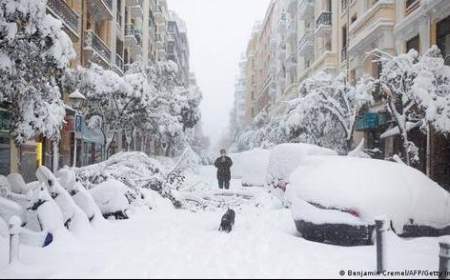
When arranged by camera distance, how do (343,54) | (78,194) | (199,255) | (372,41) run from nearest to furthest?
(199,255), (78,194), (372,41), (343,54)

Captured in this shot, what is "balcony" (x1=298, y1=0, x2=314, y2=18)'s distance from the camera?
3673 centimetres

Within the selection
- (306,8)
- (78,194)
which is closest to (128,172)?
(78,194)

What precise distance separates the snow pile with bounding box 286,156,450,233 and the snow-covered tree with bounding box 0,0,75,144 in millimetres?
4699

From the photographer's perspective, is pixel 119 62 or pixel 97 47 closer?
pixel 97 47

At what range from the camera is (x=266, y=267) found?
243 inches

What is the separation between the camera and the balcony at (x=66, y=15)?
18211mm

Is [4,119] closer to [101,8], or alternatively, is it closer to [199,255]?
[199,255]

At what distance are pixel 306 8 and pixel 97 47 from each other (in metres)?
17.6

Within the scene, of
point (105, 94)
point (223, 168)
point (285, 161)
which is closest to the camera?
point (285, 161)

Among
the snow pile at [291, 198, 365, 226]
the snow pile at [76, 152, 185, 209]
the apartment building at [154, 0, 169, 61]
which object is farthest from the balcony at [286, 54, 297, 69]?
the snow pile at [291, 198, 365, 226]

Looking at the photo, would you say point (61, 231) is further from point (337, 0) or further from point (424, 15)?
point (337, 0)

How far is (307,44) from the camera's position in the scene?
36.5 meters

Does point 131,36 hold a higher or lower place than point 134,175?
higher

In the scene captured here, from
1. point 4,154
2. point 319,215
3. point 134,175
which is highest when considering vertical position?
point 4,154
